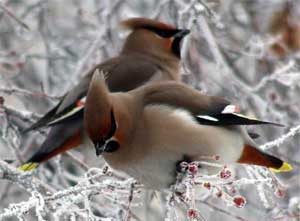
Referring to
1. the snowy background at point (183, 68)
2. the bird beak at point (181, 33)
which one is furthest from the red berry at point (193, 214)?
the bird beak at point (181, 33)

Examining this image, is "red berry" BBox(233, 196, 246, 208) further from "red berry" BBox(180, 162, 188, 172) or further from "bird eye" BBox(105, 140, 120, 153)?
"bird eye" BBox(105, 140, 120, 153)

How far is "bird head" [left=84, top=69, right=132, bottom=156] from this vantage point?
297 cm

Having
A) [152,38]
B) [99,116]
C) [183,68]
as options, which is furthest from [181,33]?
[99,116]

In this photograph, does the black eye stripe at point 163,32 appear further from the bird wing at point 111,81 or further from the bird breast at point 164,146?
the bird breast at point 164,146

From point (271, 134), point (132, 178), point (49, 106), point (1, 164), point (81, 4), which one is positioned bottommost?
point (271, 134)

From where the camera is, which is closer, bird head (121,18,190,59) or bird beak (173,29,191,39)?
bird beak (173,29,191,39)

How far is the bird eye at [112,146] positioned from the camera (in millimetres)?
3117

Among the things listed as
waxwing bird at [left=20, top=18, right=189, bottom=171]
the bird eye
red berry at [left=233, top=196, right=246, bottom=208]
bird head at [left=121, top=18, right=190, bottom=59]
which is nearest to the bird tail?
the bird eye

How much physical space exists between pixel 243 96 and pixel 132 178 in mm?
1675

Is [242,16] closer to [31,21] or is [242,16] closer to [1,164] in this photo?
[31,21]

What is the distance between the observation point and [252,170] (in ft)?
11.1

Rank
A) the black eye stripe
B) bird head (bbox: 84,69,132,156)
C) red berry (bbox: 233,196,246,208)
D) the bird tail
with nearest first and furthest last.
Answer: red berry (bbox: 233,196,246,208), bird head (bbox: 84,69,132,156), the bird tail, the black eye stripe

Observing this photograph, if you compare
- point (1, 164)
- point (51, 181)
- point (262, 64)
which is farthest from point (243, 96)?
point (1, 164)

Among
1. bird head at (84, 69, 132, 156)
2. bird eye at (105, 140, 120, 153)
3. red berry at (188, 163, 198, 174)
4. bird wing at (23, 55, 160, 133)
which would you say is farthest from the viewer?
bird wing at (23, 55, 160, 133)
